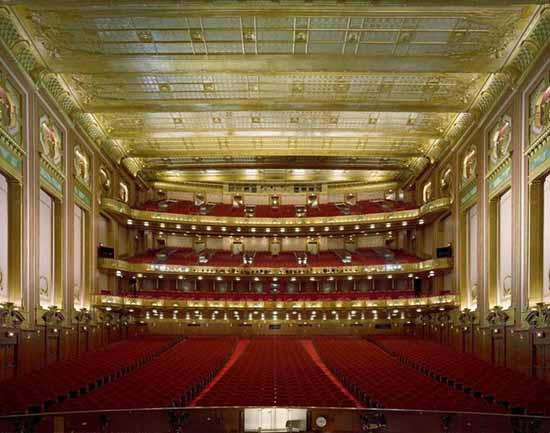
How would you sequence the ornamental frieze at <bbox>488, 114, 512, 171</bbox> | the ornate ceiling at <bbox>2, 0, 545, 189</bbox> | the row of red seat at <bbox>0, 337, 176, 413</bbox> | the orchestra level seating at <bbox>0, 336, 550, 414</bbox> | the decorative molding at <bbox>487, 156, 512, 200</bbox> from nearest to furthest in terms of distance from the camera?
the orchestra level seating at <bbox>0, 336, 550, 414</bbox> → the row of red seat at <bbox>0, 337, 176, 413</bbox> → the ornate ceiling at <bbox>2, 0, 545, 189</bbox> → the decorative molding at <bbox>487, 156, 512, 200</bbox> → the ornamental frieze at <bbox>488, 114, 512, 171</bbox>

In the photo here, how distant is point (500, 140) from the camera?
63.1ft

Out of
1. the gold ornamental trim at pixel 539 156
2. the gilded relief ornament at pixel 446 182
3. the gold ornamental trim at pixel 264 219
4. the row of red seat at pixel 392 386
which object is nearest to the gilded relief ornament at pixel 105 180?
the gold ornamental trim at pixel 264 219

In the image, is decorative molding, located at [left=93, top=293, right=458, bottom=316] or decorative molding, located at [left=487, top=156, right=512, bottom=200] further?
decorative molding, located at [left=93, top=293, right=458, bottom=316]

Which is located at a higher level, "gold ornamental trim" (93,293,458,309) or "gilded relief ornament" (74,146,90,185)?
"gilded relief ornament" (74,146,90,185)

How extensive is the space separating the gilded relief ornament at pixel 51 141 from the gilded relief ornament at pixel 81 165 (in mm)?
1951

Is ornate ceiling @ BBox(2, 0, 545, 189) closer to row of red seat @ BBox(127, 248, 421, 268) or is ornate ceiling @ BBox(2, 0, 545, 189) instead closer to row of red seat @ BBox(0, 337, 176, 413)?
row of red seat @ BBox(127, 248, 421, 268)

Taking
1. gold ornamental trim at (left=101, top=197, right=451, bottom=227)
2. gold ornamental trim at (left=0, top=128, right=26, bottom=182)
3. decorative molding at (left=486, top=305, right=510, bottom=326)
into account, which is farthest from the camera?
gold ornamental trim at (left=101, top=197, right=451, bottom=227)

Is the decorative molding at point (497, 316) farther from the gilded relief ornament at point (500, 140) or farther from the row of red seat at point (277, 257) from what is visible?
the row of red seat at point (277, 257)

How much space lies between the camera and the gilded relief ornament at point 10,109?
49.7ft

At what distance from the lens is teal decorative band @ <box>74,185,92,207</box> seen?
21.9 meters

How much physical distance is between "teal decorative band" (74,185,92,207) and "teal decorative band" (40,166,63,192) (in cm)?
182

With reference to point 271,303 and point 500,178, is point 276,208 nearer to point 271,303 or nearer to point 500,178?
point 271,303

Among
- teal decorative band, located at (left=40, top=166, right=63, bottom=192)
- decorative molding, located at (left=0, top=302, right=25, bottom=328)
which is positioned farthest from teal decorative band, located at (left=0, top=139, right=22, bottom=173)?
decorative molding, located at (left=0, top=302, right=25, bottom=328)

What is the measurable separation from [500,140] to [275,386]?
13.0 meters
